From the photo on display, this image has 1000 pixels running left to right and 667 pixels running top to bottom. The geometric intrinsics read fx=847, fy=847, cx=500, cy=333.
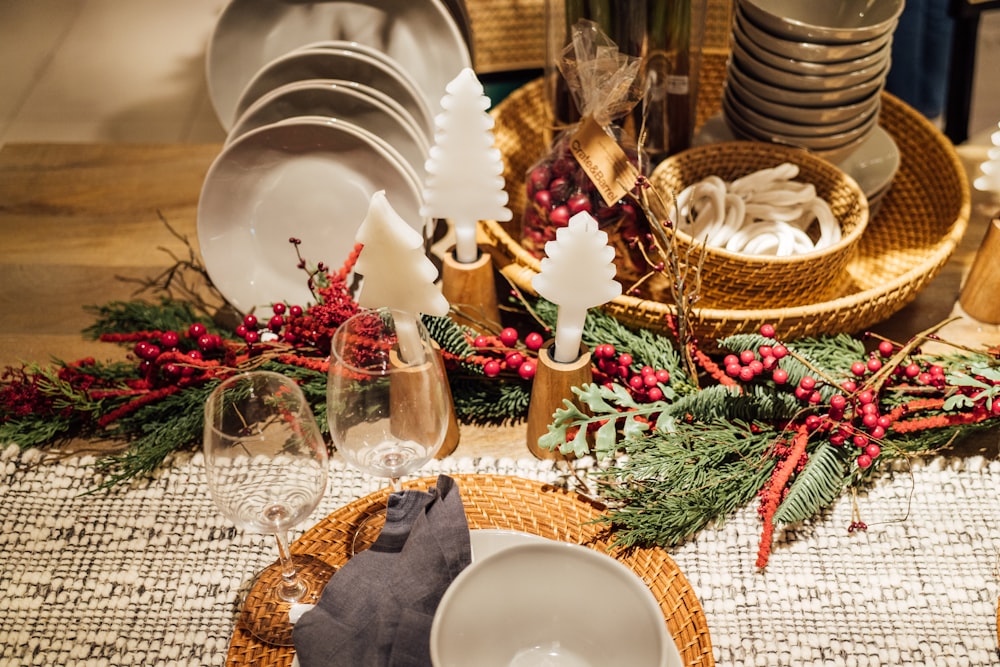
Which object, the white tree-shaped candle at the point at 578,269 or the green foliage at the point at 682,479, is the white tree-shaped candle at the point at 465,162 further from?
the green foliage at the point at 682,479

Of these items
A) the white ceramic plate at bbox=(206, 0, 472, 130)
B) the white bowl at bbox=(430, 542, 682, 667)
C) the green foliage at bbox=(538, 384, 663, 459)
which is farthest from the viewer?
the white ceramic plate at bbox=(206, 0, 472, 130)

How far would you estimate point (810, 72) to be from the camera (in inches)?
43.4

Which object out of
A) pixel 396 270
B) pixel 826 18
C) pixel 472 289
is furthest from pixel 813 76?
pixel 396 270

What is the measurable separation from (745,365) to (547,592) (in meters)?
0.42

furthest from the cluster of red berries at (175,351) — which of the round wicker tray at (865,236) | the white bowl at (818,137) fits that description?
the white bowl at (818,137)

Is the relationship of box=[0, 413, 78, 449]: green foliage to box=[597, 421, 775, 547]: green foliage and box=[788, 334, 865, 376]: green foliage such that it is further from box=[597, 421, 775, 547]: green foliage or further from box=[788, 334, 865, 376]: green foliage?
box=[788, 334, 865, 376]: green foliage

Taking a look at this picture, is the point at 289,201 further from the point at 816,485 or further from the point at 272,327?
the point at 816,485

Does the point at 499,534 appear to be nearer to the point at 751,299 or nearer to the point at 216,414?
the point at 216,414

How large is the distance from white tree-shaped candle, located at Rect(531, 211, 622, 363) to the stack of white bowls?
46 centimetres

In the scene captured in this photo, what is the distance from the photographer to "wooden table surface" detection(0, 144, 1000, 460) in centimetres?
115

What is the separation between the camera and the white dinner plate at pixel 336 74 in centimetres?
118

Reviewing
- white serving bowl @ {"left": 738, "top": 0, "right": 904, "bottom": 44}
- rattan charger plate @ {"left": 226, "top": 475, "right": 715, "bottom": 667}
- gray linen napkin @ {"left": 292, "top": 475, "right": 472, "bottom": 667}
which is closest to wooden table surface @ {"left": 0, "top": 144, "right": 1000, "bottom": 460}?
rattan charger plate @ {"left": 226, "top": 475, "right": 715, "bottom": 667}

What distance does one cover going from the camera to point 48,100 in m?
2.11

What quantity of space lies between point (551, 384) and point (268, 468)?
0.32m
